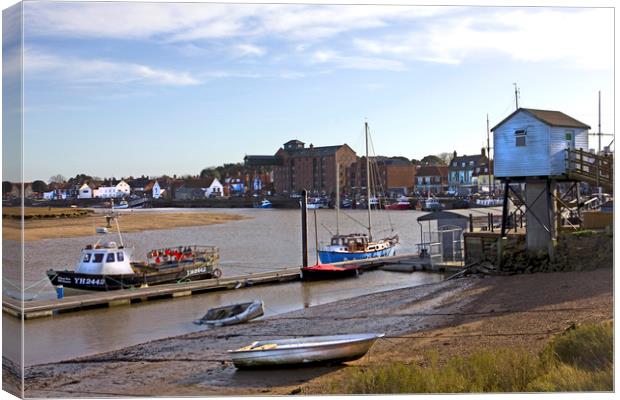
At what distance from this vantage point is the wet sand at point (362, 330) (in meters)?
10.7

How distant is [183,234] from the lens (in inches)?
2132

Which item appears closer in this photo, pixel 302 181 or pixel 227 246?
pixel 302 181

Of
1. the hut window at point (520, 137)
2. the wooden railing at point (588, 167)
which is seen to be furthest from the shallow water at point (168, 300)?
the wooden railing at point (588, 167)

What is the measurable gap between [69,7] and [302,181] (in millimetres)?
13928

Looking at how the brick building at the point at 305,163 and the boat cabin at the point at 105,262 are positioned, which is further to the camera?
the boat cabin at the point at 105,262

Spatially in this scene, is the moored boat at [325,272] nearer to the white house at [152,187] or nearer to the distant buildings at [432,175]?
the distant buildings at [432,175]

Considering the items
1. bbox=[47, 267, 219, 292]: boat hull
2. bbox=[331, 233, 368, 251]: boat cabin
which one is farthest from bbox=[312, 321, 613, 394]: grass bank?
bbox=[331, 233, 368, 251]: boat cabin

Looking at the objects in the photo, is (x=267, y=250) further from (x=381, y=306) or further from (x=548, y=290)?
(x=548, y=290)

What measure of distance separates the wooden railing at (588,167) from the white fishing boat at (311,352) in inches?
361

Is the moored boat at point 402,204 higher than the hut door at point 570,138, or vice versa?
the hut door at point 570,138

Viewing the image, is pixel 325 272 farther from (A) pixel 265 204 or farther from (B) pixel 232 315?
(A) pixel 265 204

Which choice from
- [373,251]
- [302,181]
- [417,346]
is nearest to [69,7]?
[417,346]

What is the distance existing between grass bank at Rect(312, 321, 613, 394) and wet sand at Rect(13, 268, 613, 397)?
1212mm

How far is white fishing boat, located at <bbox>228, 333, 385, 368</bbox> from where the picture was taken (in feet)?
35.7
